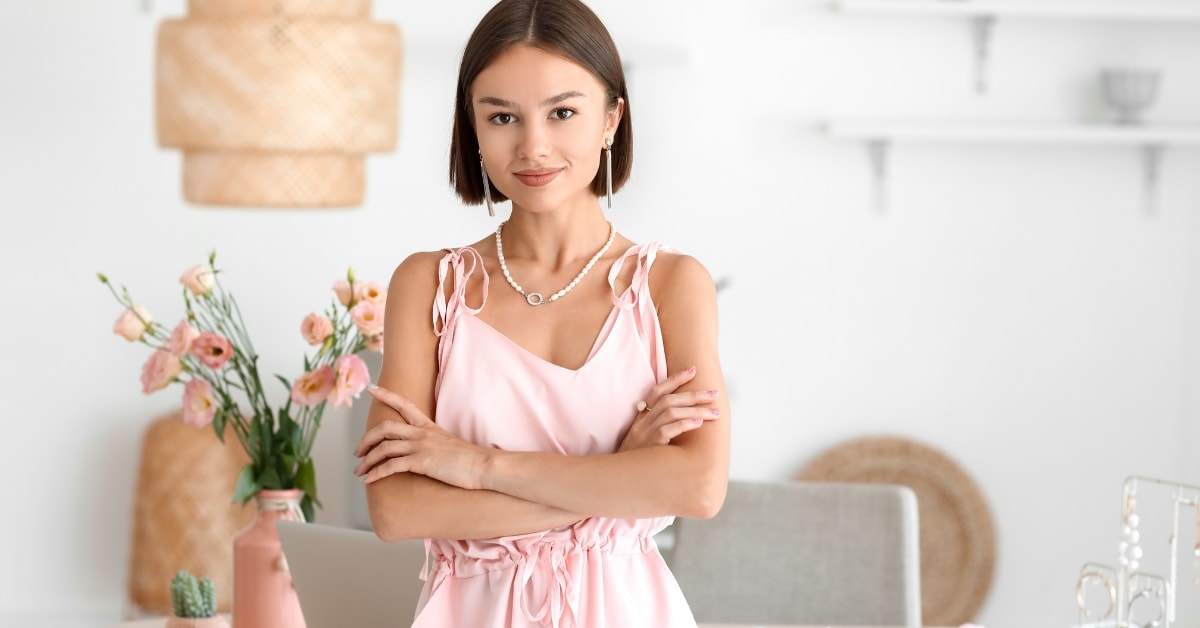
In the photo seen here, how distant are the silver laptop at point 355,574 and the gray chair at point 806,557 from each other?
0.87 meters

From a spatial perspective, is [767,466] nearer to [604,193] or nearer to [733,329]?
[733,329]

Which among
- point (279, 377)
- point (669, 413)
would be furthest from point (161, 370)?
point (669, 413)

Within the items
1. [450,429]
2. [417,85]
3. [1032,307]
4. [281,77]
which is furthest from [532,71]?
[1032,307]

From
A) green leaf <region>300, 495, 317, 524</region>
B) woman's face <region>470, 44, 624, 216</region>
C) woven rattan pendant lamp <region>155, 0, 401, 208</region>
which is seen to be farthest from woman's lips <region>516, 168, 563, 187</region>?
woven rattan pendant lamp <region>155, 0, 401, 208</region>

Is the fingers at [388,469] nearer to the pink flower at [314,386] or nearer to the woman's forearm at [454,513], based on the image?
the woman's forearm at [454,513]

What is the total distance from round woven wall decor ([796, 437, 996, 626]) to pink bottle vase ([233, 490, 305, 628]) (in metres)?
2.48

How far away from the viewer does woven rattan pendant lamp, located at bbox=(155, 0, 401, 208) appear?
9.48 ft

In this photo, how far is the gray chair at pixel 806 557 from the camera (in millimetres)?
2406

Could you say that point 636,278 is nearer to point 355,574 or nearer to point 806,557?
point 355,574

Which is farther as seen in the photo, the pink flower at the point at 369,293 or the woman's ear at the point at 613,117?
the pink flower at the point at 369,293

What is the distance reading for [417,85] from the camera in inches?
157

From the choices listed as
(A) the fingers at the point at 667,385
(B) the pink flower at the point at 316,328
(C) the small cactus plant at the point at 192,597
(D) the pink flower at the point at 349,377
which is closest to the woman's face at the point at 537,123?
(A) the fingers at the point at 667,385

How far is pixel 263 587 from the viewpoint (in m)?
1.75

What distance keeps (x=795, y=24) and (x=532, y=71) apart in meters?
2.74
